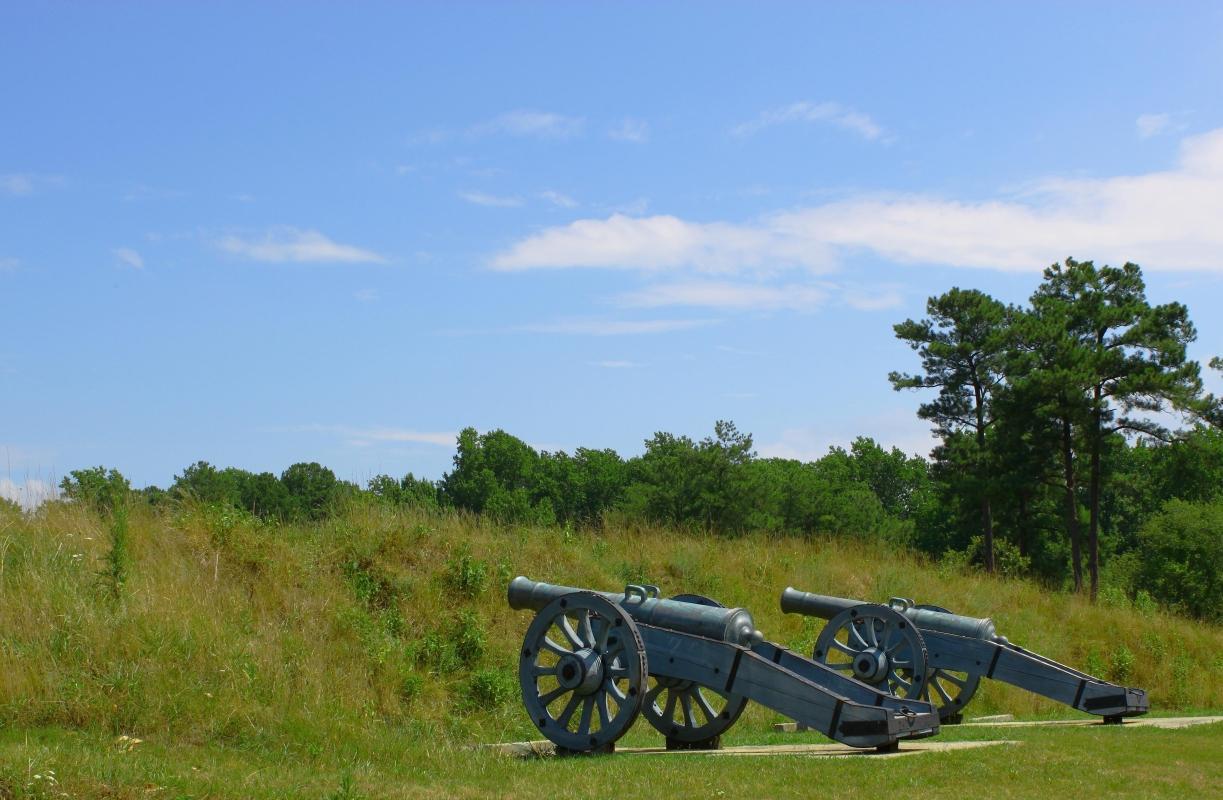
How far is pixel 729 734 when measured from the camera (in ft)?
43.2

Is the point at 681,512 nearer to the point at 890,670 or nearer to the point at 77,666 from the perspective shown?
the point at 890,670

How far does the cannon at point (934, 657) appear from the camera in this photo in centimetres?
1397

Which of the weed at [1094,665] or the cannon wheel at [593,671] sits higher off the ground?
the cannon wheel at [593,671]

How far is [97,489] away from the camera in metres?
15.0

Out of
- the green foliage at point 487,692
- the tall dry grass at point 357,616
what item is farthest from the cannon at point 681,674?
the green foliage at point 487,692

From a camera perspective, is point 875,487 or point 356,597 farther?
point 875,487

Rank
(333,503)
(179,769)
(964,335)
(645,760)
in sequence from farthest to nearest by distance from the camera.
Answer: (964,335)
(333,503)
(645,760)
(179,769)

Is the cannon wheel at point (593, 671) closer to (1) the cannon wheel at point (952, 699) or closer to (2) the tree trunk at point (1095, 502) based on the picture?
(1) the cannon wheel at point (952, 699)

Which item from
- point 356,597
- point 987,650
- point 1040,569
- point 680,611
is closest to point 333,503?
point 356,597

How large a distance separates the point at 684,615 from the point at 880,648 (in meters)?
4.58

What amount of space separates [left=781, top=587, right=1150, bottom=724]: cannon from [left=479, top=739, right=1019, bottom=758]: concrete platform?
2.56m

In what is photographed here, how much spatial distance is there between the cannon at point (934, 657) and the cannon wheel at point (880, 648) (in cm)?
1

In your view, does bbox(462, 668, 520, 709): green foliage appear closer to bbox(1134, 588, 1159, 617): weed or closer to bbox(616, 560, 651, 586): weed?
bbox(616, 560, 651, 586): weed

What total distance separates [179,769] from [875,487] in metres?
91.6
